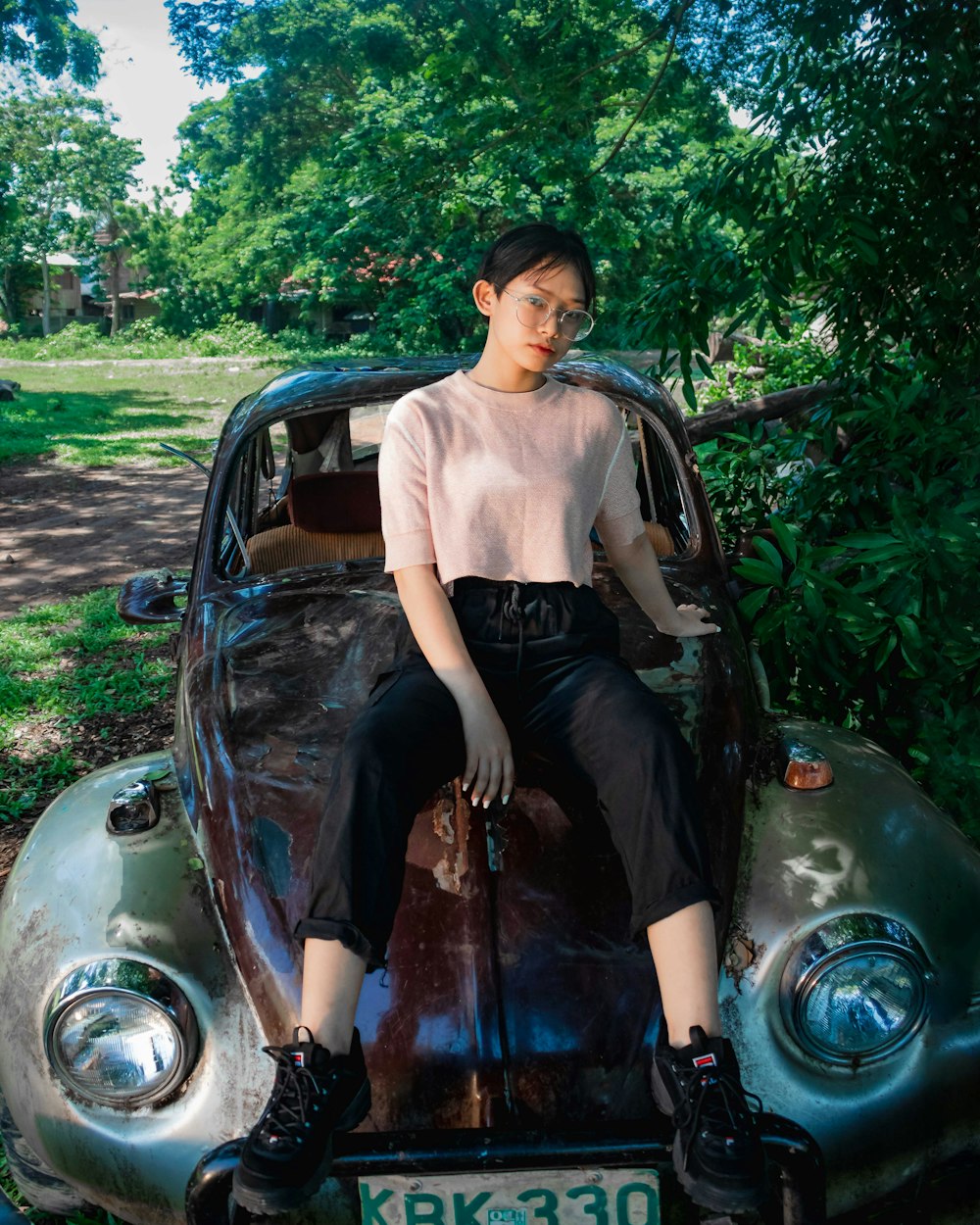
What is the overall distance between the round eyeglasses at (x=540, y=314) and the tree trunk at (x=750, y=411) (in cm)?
494

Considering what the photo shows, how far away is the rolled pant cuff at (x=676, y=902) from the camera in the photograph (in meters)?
1.88

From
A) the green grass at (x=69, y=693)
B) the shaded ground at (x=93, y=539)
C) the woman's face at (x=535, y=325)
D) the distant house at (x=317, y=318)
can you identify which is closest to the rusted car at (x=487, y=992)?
the woman's face at (x=535, y=325)

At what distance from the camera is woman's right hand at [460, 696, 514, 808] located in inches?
84.4

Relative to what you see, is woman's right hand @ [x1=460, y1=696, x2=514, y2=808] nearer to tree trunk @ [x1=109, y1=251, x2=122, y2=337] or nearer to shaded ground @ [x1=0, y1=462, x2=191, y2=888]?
shaded ground @ [x1=0, y1=462, x2=191, y2=888]

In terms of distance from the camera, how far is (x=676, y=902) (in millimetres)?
1883

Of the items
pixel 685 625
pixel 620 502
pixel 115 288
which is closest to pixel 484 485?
pixel 620 502

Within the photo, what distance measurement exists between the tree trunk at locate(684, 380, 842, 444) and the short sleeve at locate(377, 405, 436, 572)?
16.5 feet

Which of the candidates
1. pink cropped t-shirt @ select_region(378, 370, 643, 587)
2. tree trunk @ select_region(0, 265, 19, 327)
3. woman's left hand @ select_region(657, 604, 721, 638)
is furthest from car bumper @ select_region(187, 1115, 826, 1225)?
tree trunk @ select_region(0, 265, 19, 327)

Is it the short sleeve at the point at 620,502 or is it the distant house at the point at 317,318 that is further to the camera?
the distant house at the point at 317,318

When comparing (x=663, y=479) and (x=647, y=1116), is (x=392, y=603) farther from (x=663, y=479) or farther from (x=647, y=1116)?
(x=647, y=1116)

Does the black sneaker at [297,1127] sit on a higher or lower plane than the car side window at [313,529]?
lower

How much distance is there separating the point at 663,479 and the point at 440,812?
1.75 m

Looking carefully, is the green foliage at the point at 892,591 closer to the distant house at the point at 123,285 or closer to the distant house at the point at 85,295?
the distant house at the point at 85,295

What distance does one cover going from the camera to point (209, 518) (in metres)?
3.35
